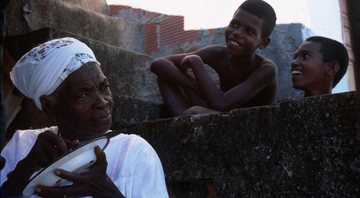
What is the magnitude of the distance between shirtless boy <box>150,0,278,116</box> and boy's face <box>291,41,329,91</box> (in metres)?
0.17

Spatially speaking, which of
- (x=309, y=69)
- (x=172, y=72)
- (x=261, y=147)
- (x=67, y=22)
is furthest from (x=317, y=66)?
(x=67, y=22)

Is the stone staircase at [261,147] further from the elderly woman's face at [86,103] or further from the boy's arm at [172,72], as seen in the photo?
the boy's arm at [172,72]

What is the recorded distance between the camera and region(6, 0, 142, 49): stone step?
3.65 metres

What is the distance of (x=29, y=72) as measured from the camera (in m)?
2.40

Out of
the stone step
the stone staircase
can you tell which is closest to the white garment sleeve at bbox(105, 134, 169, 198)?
the stone staircase

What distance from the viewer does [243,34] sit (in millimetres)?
4051

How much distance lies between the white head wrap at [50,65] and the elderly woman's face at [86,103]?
3cm

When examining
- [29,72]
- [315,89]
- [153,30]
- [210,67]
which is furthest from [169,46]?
[29,72]

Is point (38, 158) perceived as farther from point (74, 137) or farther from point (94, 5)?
point (94, 5)

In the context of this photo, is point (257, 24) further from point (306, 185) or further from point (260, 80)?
point (306, 185)

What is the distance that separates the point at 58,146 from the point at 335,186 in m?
1.13

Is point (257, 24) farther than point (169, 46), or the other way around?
point (169, 46)

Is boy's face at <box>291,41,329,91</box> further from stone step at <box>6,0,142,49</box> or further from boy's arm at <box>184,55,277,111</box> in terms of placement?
stone step at <box>6,0,142,49</box>

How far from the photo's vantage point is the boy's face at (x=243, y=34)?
406 centimetres
